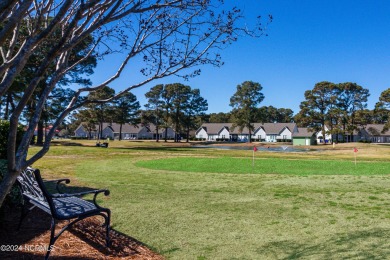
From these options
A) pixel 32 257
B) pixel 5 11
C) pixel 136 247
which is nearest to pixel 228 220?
pixel 136 247

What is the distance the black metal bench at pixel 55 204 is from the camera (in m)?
4.39

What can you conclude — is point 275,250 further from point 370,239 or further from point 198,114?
point 198,114

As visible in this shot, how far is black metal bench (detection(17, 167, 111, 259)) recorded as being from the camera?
173 inches

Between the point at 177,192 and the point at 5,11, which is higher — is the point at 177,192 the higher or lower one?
the lower one

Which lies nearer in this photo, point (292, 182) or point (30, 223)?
point (30, 223)

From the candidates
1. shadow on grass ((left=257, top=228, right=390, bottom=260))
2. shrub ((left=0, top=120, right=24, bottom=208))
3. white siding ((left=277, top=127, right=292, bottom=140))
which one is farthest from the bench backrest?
white siding ((left=277, top=127, right=292, bottom=140))

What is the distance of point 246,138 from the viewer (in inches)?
4328

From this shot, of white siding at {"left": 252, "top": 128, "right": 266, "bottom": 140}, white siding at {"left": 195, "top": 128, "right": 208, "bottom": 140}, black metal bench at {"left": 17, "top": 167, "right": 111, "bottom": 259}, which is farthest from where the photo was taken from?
white siding at {"left": 195, "top": 128, "right": 208, "bottom": 140}

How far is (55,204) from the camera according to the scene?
16.8ft

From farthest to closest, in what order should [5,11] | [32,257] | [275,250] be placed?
[275,250], [32,257], [5,11]

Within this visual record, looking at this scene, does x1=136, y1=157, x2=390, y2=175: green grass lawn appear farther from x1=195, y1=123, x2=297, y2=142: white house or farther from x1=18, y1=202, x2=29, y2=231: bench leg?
x1=195, y1=123, x2=297, y2=142: white house

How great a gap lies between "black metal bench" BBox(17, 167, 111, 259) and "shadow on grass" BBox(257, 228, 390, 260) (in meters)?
2.46

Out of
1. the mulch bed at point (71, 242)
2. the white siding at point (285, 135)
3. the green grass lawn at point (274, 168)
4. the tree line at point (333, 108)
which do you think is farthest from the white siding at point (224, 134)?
the mulch bed at point (71, 242)

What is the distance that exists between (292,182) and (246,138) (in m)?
99.0
